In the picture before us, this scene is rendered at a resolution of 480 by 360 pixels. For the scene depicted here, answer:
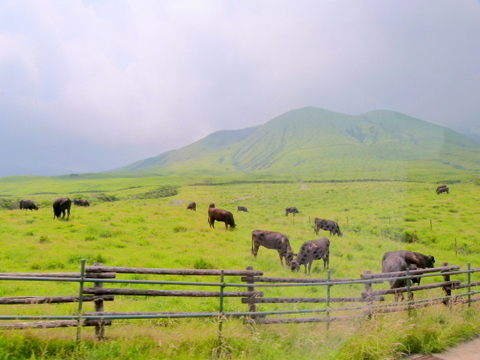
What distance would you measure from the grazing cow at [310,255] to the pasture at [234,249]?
1.19ft

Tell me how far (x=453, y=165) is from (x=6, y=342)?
67.5 meters

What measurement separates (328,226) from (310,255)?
8551 millimetres

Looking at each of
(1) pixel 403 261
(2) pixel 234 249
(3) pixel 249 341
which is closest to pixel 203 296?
(3) pixel 249 341

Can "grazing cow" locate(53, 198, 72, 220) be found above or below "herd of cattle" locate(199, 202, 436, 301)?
above

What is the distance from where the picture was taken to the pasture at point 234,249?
18.9ft

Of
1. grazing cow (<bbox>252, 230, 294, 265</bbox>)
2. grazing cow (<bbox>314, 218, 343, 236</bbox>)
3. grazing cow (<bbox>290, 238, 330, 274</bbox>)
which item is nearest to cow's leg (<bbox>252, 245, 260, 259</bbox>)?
grazing cow (<bbox>252, 230, 294, 265</bbox>)

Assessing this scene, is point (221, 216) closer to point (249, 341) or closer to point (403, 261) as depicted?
point (403, 261)

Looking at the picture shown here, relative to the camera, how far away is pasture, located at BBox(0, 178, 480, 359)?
575 cm

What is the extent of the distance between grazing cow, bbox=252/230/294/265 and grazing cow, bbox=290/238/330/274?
0.62 meters

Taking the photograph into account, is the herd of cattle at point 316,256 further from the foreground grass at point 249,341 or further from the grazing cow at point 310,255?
the foreground grass at point 249,341

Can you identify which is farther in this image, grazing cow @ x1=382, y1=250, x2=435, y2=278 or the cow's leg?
the cow's leg

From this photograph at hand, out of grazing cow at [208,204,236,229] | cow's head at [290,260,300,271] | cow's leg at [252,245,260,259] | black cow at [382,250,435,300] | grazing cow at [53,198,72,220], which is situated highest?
grazing cow at [53,198,72,220]

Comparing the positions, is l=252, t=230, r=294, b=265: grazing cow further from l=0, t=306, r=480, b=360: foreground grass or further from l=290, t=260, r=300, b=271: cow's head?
l=0, t=306, r=480, b=360: foreground grass

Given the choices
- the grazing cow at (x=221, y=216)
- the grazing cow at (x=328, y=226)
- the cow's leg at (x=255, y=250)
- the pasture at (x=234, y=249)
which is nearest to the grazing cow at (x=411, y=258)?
the pasture at (x=234, y=249)
